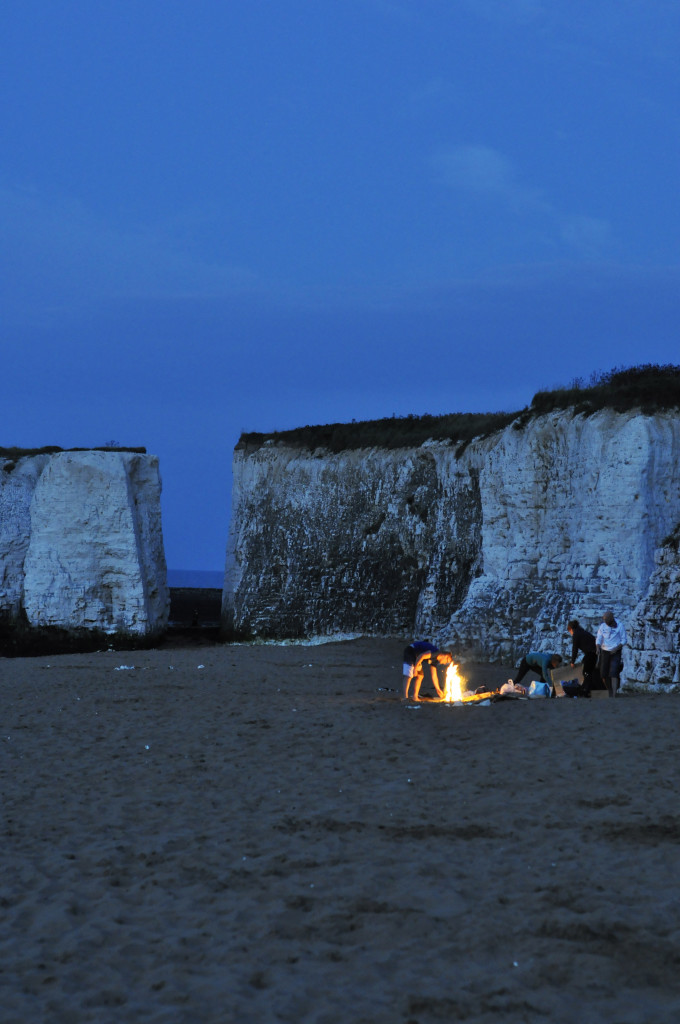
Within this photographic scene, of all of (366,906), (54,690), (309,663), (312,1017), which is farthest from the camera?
(309,663)

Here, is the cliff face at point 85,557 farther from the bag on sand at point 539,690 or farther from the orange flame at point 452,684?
the bag on sand at point 539,690

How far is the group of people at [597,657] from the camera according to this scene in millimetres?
15516

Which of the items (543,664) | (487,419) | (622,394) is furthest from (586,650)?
(487,419)

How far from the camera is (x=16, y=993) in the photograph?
4844 millimetres

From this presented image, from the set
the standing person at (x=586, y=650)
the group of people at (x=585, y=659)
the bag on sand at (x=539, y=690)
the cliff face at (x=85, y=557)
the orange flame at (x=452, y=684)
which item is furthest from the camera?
the cliff face at (x=85, y=557)

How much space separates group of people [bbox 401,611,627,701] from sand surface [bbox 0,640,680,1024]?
6.85 ft

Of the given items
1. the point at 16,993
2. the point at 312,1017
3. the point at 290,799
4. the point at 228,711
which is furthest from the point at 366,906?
the point at 228,711

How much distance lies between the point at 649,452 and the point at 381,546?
1183 centimetres

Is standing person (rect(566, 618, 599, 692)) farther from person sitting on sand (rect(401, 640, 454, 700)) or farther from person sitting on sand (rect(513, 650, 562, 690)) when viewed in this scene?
person sitting on sand (rect(401, 640, 454, 700))

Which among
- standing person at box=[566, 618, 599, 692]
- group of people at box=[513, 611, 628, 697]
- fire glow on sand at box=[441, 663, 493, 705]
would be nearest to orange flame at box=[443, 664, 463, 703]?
fire glow on sand at box=[441, 663, 493, 705]

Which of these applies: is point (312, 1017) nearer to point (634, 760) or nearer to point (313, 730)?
point (634, 760)

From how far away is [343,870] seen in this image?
6.77m

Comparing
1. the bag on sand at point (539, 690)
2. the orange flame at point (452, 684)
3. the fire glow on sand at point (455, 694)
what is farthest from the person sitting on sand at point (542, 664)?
the orange flame at point (452, 684)

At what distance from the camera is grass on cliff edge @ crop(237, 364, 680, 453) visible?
21484mm
